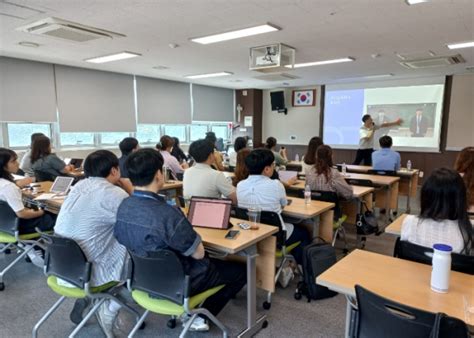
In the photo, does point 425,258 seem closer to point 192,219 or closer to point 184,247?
point 184,247

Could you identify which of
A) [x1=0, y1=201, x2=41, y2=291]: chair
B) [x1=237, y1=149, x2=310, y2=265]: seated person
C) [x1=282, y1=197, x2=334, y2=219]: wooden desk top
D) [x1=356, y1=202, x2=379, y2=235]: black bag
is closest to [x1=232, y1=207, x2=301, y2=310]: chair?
[x1=237, y1=149, x2=310, y2=265]: seated person

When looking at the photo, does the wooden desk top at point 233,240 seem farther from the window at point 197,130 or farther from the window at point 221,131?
the window at point 221,131

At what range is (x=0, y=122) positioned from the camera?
5.91 meters

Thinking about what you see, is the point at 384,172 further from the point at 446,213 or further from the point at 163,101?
the point at 163,101

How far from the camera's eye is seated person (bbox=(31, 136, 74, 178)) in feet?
13.9

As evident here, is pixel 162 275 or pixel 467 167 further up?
pixel 467 167

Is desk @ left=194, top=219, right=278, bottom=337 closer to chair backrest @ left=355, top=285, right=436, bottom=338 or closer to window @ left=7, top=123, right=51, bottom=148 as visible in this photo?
chair backrest @ left=355, top=285, right=436, bottom=338

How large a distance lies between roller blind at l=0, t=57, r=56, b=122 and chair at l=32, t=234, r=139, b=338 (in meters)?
5.17

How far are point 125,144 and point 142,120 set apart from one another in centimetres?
418

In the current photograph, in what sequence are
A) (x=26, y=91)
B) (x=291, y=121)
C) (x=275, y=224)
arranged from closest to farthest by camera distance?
(x=275, y=224)
(x=26, y=91)
(x=291, y=121)

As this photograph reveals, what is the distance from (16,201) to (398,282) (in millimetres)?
2919

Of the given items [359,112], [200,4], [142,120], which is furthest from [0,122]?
[359,112]

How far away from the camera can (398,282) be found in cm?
152

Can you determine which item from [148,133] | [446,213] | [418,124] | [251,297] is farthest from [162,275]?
[418,124]
